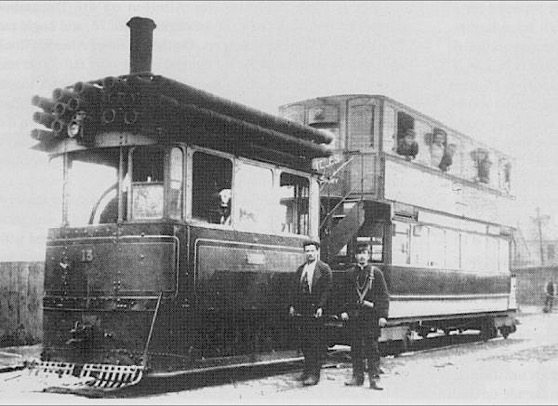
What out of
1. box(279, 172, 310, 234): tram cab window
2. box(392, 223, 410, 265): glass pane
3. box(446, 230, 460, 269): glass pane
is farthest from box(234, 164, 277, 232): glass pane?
box(446, 230, 460, 269): glass pane

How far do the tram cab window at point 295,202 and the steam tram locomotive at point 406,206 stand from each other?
148 centimetres

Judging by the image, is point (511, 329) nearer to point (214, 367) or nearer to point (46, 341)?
point (214, 367)

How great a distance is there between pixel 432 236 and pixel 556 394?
6919 millimetres

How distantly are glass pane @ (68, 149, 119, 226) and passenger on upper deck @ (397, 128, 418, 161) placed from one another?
21.9 feet

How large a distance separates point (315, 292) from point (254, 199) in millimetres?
1586

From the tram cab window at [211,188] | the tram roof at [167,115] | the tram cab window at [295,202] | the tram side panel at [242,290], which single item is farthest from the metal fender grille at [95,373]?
the tram cab window at [295,202]

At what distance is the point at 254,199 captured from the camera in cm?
1067

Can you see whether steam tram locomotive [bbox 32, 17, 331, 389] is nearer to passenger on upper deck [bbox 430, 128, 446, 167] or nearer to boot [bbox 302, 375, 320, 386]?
boot [bbox 302, 375, 320, 386]

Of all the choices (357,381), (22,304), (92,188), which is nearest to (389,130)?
(357,381)

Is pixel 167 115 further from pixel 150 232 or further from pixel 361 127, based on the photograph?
pixel 361 127

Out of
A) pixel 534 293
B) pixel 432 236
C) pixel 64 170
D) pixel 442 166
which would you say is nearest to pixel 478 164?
pixel 442 166

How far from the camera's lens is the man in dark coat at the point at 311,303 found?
9.88 metres

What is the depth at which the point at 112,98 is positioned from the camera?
30.4 feet

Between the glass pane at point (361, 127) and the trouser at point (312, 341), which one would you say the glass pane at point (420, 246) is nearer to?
the glass pane at point (361, 127)
